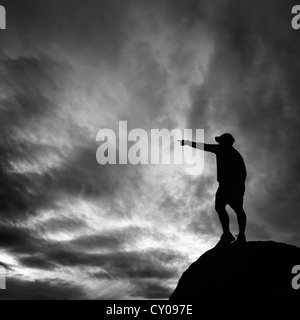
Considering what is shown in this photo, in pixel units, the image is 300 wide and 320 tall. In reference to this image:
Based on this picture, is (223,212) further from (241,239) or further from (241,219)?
(241,239)

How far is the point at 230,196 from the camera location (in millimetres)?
11820

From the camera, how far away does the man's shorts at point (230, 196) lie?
11.8 m

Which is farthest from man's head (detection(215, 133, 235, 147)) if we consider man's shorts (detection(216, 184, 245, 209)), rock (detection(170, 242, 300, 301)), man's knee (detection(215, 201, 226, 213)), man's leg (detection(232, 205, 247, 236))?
rock (detection(170, 242, 300, 301))

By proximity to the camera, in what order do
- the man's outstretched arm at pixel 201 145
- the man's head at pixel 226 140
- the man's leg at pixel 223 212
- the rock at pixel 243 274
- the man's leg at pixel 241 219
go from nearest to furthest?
the rock at pixel 243 274 → the man's leg at pixel 241 219 → the man's leg at pixel 223 212 → the man's head at pixel 226 140 → the man's outstretched arm at pixel 201 145

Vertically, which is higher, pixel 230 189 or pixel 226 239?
pixel 230 189

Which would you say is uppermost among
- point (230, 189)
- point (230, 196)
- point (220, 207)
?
point (230, 189)

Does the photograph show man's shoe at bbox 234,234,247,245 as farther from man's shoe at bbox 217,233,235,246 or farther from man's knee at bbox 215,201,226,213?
man's knee at bbox 215,201,226,213

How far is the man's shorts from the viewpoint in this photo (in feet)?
38.7

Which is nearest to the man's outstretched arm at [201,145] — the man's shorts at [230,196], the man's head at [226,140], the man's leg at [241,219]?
the man's head at [226,140]

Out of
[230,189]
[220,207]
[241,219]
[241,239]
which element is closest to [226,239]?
[241,239]

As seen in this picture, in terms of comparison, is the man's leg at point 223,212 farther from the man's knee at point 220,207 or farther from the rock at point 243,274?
the rock at point 243,274
